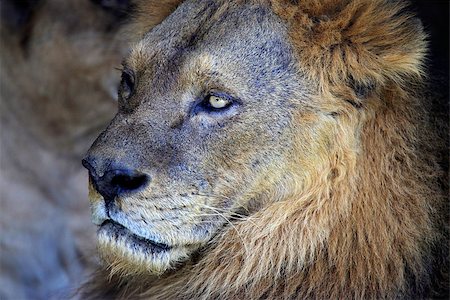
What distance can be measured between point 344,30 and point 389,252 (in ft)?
3.29

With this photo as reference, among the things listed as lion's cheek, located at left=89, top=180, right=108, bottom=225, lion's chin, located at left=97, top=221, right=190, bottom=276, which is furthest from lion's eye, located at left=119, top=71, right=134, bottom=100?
lion's chin, located at left=97, top=221, right=190, bottom=276

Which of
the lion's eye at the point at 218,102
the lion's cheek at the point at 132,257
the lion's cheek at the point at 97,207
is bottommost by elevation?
the lion's cheek at the point at 132,257

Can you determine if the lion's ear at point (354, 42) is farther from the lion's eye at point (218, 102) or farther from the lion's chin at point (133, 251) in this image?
the lion's chin at point (133, 251)

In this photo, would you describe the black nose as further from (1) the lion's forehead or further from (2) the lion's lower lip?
(1) the lion's forehead

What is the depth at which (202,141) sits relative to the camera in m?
3.62

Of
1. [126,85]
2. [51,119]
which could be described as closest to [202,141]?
[126,85]

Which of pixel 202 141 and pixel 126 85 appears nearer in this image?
pixel 202 141

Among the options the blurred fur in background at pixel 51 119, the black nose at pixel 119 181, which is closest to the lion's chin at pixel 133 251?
the black nose at pixel 119 181

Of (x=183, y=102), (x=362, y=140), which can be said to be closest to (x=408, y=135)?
(x=362, y=140)

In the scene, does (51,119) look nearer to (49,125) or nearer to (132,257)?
(49,125)

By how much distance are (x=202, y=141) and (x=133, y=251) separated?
0.55 meters

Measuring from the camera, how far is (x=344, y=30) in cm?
372

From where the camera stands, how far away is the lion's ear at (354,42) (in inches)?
145

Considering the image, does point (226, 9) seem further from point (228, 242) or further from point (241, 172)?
point (228, 242)
